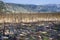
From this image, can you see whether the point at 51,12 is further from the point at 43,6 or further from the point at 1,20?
the point at 1,20

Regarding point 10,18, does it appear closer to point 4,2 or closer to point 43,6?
point 4,2

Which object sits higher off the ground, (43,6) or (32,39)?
(43,6)

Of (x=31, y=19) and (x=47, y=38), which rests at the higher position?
(x=31, y=19)

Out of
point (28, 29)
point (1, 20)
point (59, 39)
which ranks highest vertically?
point (1, 20)

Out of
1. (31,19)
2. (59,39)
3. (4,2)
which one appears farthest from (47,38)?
(4,2)

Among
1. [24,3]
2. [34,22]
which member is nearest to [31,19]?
[34,22]
